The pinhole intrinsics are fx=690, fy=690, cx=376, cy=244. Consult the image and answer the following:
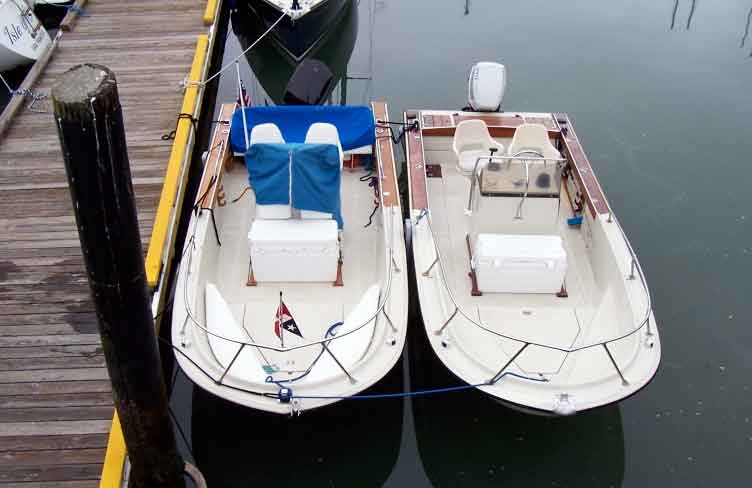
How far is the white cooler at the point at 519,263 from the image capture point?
21.1 feet

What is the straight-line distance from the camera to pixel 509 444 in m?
6.01

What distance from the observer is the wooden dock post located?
3.31 m

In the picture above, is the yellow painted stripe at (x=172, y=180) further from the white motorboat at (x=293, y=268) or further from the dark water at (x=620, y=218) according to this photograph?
the dark water at (x=620, y=218)

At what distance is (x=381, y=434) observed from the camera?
6.13 meters

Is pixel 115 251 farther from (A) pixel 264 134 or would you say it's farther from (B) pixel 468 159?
(B) pixel 468 159

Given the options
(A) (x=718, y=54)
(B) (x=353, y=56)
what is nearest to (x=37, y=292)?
(B) (x=353, y=56)

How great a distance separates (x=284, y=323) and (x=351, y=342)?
0.76 m

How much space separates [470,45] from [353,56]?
228 centimetres

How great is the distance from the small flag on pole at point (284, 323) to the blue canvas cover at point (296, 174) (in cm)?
105

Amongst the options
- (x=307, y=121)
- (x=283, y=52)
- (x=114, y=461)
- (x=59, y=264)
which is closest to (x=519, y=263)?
(x=307, y=121)

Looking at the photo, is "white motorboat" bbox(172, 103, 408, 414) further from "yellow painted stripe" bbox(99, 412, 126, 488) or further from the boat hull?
"yellow painted stripe" bbox(99, 412, 126, 488)

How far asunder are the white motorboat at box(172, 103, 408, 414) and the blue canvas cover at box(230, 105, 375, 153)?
0.04ft

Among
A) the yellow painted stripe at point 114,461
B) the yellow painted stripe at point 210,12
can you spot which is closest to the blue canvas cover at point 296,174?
the yellow painted stripe at point 114,461

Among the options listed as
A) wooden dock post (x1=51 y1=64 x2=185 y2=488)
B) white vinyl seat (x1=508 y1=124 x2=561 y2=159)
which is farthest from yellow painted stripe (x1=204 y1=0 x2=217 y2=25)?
wooden dock post (x1=51 y1=64 x2=185 y2=488)
